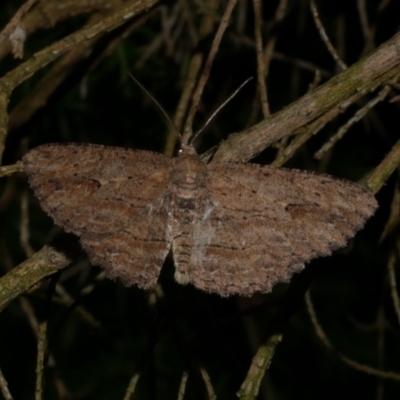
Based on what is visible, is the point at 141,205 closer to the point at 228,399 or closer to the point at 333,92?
the point at 333,92

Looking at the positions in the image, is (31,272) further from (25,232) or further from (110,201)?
(25,232)

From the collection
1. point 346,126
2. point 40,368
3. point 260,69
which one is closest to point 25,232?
point 40,368

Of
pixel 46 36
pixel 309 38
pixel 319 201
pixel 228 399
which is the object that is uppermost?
pixel 46 36

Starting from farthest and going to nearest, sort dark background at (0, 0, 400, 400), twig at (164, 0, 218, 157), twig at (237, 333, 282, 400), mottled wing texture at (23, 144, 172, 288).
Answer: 1. dark background at (0, 0, 400, 400)
2. twig at (164, 0, 218, 157)
3. mottled wing texture at (23, 144, 172, 288)
4. twig at (237, 333, 282, 400)

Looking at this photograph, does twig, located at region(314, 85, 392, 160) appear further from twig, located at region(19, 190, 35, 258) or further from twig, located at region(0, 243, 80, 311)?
twig, located at region(19, 190, 35, 258)

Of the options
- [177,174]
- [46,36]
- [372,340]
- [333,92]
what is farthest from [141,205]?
[372,340]

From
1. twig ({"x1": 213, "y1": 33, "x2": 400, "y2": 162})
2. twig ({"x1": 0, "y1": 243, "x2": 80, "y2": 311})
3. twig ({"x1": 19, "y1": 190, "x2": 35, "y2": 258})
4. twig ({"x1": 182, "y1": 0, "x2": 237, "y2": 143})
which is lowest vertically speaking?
twig ({"x1": 19, "y1": 190, "x2": 35, "y2": 258})

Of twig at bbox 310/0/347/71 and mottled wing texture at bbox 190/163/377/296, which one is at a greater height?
twig at bbox 310/0/347/71

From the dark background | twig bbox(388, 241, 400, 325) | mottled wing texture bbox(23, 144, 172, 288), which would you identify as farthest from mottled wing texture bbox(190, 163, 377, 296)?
the dark background
